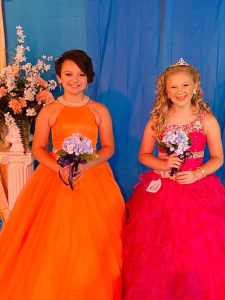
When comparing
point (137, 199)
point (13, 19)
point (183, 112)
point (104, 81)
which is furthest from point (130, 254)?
point (13, 19)

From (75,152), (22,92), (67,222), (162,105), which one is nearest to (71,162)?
(75,152)

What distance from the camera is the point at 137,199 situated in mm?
2367

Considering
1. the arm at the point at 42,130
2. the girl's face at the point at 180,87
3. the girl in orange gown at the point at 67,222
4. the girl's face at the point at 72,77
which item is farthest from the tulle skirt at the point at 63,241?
the girl's face at the point at 180,87

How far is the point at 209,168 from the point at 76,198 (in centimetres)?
80

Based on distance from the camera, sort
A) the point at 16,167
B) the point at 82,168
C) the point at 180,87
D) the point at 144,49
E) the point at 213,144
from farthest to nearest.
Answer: the point at 16,167 → the point at 144,49 → the point at 213,144 → the point at 180,87 → the point at 82,168

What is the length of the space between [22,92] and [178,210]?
1431mm

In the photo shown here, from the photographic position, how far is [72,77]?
2.39m

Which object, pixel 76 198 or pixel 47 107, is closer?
pixel 76 198

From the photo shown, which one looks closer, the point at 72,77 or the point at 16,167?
the point at 72,77

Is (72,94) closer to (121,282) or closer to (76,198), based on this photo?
(76,198)

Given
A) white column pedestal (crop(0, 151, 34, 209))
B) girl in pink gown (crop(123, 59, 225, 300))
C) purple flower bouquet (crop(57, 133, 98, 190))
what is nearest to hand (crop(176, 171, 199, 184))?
girl in pink gown (crop(123, 59, 225, 300))

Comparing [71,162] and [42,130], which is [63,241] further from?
[42,130]

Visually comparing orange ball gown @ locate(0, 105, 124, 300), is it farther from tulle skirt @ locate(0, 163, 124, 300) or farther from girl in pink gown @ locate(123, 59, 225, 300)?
girl in pink gown @ locate(123, 59, 225, 300)

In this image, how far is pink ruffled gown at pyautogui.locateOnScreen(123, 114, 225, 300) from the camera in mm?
1792
